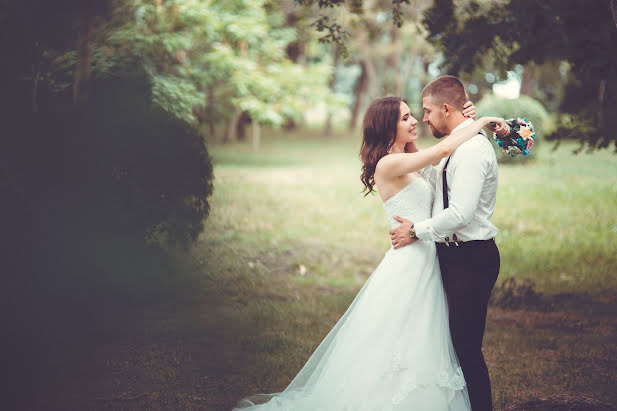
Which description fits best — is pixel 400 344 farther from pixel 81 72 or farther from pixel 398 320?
pixel 81 72

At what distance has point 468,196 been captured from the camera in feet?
11.4

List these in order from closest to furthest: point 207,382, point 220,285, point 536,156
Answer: point 207,382, point 220,285, point 536,156

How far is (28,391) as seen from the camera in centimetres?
467

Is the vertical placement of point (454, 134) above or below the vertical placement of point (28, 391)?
above

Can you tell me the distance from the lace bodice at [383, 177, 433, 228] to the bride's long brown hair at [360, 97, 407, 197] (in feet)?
0.88

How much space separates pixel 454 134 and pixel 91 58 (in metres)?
4.01

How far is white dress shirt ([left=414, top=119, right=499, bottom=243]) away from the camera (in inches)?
137

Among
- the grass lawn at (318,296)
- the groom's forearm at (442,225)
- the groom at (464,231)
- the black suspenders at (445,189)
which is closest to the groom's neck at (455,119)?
the groom at (464,231)

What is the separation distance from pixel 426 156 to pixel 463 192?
0.31 m

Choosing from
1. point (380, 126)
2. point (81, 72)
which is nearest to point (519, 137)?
point (380, 126)

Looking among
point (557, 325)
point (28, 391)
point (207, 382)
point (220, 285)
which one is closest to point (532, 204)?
point (557, 325)

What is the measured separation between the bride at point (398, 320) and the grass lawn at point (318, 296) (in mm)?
1222

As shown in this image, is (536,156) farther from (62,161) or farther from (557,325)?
(62,161)

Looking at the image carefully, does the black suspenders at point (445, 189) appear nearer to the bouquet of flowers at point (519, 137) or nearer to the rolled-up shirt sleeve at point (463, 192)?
the rolled-up shirt sleeve at point (463, 192)
